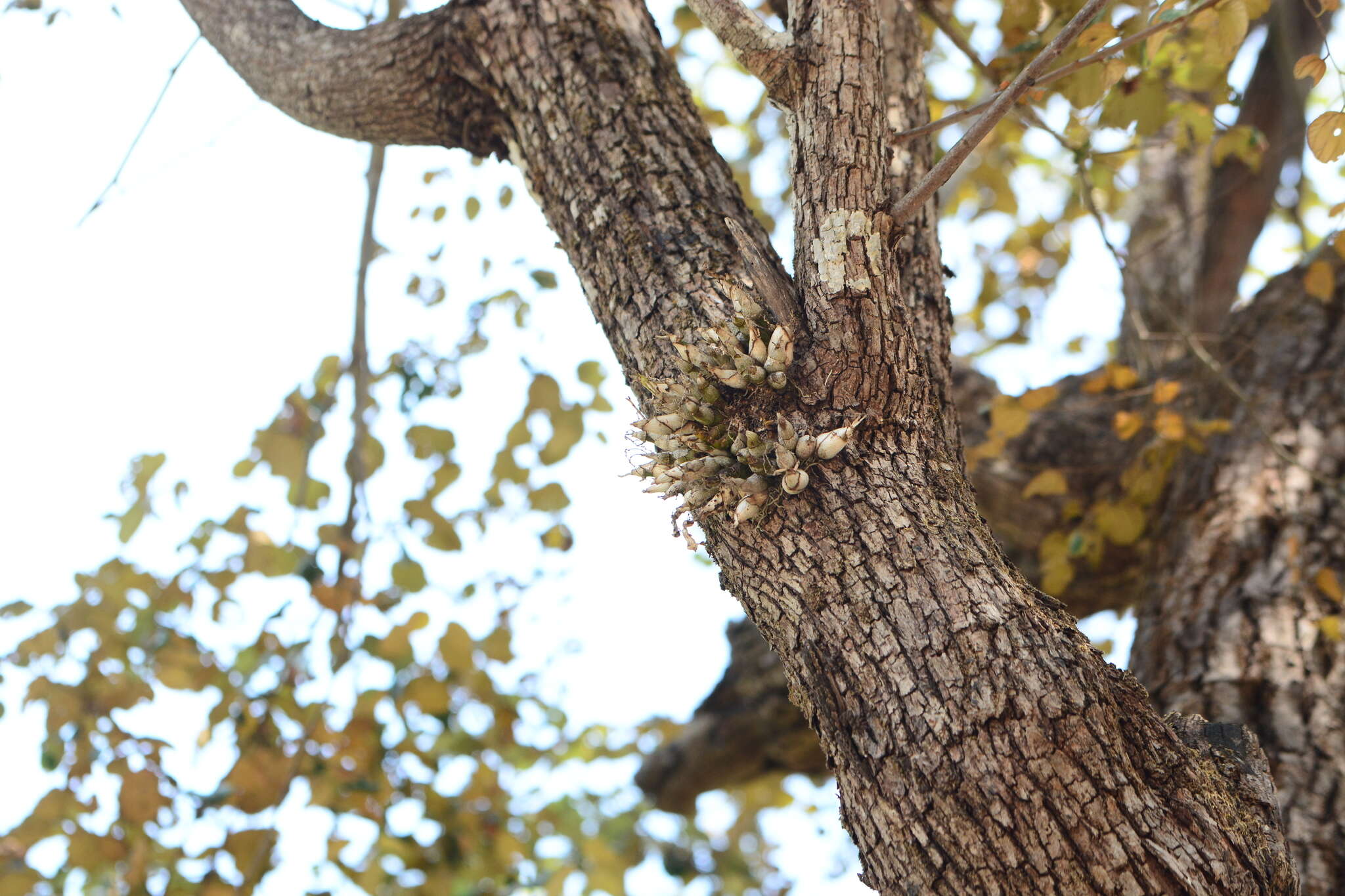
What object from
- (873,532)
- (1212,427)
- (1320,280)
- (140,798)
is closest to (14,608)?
(140,798)

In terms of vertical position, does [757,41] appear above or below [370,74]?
below

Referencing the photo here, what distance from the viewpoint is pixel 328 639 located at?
3229mm

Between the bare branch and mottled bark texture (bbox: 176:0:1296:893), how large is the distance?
2 centimetres

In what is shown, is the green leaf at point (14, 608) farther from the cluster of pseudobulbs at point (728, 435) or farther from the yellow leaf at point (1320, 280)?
the yellow leaf at point (1320, 280)

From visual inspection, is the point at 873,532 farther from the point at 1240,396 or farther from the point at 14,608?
the point at 14,608

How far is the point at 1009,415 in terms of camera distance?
102 inches

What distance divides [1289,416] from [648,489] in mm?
2109

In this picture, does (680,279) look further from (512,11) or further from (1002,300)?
(1002,300)

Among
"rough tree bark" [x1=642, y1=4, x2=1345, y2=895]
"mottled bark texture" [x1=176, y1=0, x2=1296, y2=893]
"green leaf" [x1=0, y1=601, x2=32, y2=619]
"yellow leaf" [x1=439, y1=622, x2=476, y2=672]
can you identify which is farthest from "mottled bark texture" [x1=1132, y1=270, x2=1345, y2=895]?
"green leaf" [x1=0, y1=601, x2=32, y2=619]

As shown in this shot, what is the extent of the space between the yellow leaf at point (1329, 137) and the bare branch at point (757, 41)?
0.82m

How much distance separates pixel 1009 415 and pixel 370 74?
5.72ft

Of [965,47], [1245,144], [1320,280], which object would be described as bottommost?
[1320,280]

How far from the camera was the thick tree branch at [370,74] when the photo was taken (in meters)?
1.95

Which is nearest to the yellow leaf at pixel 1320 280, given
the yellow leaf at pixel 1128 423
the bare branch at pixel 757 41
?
the yellow leaf at pixel 1128 423
